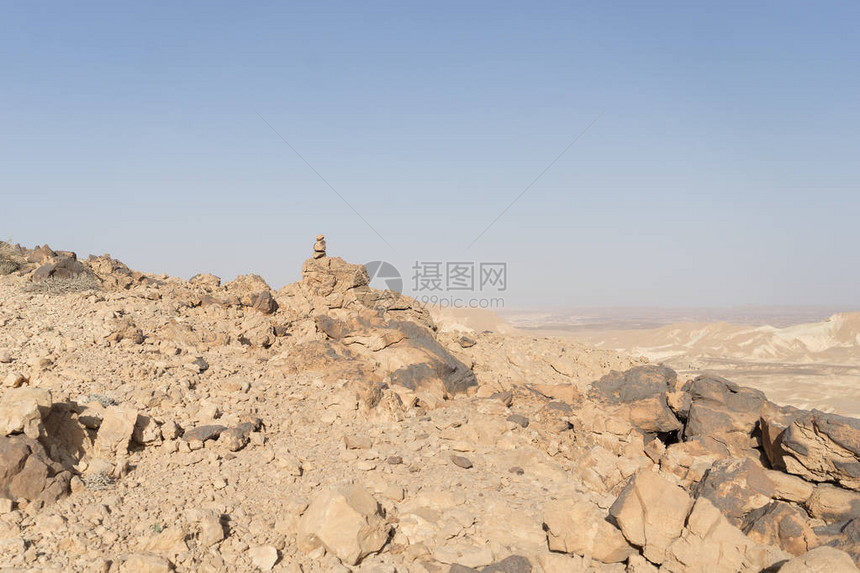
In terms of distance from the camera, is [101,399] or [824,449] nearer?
[824,449]

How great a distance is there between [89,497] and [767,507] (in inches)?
344

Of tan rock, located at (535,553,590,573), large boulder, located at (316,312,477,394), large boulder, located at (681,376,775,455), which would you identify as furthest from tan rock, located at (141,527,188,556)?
large boulder, located at (681,376,775,455)

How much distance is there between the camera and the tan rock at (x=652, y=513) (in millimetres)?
5586

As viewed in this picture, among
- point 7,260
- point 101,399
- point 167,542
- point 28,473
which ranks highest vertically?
point 7,260

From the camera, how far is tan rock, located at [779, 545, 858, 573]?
4.17 m

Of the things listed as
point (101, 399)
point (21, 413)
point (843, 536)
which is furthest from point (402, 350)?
point (843, 536)

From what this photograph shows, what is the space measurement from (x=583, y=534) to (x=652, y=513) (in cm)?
86

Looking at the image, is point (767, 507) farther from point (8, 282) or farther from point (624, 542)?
point (8, 282)

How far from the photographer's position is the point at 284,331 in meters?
14.1

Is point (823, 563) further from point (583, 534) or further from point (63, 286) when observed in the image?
point (63, 286)

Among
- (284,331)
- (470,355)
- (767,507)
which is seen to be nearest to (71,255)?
(284,331)

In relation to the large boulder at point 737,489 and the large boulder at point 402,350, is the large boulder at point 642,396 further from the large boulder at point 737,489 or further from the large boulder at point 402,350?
the large boulder at point 402,350

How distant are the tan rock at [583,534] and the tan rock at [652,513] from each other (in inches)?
6.6

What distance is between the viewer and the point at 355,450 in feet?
29.7
